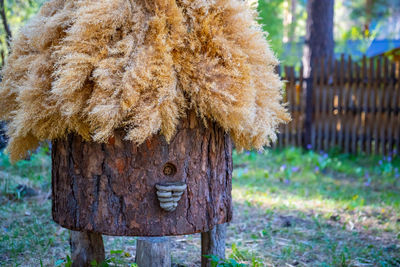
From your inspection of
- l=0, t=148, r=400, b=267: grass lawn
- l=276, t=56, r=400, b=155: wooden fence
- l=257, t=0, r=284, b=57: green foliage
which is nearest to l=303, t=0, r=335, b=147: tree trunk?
l=276, t=56, r=400, b=155: wooden fence

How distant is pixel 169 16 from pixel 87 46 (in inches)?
16.5

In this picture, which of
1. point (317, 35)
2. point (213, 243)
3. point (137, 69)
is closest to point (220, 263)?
point (213, 243)

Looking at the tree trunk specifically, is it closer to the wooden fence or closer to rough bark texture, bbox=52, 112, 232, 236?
the wooden fence

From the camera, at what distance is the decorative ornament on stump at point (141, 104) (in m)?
1.76

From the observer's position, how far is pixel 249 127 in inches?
79.0

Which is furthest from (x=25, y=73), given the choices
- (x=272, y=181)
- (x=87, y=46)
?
(x=272, y=181)

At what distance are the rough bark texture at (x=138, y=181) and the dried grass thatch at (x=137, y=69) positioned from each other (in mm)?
109

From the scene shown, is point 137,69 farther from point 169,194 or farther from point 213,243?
point 213,243

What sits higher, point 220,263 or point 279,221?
point 220,263

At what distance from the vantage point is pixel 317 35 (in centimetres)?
791

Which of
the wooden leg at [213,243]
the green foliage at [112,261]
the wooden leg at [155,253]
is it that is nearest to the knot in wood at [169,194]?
the wooden leg at [155,253]

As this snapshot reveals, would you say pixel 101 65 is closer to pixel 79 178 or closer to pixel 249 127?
pixel 79 178

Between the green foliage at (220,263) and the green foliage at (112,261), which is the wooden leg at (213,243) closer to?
the green foliage at (220,263)

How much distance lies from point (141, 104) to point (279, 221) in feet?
8.41
